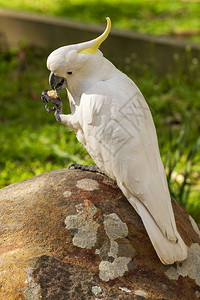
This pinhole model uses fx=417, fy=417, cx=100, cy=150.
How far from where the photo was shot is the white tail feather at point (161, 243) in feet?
6.17

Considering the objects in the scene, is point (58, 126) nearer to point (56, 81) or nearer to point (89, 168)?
point (89, 168)

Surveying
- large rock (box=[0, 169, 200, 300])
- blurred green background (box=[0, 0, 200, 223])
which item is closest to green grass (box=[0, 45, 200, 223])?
blurred green background (box=[0, 0, 200, 223])

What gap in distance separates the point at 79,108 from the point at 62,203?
471mm

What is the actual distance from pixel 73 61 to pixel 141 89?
99.9 inches

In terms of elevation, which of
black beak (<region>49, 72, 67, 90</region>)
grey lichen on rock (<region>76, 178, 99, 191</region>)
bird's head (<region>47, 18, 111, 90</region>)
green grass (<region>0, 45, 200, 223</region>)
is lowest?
green grass (<region>0, 45, 200, 223</region>)

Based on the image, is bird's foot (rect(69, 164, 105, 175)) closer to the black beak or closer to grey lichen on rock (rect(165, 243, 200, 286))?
the black beak

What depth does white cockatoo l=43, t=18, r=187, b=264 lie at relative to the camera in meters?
1.91

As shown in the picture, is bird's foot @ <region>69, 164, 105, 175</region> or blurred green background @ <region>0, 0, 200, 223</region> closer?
bird's foot @ <region>69, 164, 105, 175</region>

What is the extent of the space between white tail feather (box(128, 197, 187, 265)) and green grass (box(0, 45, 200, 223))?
99 cm

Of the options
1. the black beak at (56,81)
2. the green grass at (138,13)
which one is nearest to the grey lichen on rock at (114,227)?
the black beak at (56,81)

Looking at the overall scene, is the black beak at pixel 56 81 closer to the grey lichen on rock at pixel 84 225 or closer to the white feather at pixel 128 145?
the white feather at pixel 128 145

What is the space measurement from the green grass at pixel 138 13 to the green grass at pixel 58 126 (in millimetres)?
1334

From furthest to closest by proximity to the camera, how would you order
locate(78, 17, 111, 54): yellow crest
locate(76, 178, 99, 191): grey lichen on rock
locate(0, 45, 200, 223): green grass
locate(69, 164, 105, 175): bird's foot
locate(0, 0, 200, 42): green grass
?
locate(0, 0, 200, 42): green grass < locate(0, 45, 200, 223): green grass < locate(69, 164, 105, 175): bird's foot < locate(76, 178, 99, 191): grey lichen on rock < locate(78, 17, 111, 54): yellow crest

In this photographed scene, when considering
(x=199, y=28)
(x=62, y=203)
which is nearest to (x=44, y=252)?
(x=62, y=203)
